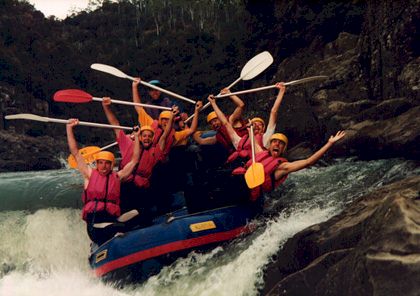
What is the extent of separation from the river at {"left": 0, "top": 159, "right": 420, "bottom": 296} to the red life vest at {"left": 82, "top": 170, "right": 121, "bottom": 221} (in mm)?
701

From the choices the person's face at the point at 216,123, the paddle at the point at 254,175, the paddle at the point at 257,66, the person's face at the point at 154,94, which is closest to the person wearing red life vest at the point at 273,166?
the paddle at the point at 254,175

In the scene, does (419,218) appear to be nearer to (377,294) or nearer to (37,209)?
(377,294)

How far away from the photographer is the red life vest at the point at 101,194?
15.2ft

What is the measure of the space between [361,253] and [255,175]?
1853mm

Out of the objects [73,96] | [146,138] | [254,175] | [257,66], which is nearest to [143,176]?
[146,138]

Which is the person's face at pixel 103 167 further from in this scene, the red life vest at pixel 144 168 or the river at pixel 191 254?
the river at pixel 191 254

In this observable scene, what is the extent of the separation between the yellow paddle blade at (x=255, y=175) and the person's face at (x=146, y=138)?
47.4 inches

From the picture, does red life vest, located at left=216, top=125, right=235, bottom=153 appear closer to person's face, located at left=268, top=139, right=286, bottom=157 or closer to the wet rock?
person's face, located at left=268, top=139, right=286, bottom=157

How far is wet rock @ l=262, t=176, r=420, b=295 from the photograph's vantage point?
2441 millimetres

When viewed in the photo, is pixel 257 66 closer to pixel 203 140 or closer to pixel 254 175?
pixel 203 140

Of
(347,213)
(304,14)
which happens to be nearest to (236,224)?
(347,213)

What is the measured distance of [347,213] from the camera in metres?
3.54

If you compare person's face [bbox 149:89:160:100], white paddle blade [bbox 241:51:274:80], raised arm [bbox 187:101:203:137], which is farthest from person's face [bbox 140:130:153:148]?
white paddle blade [bbox 241:51:274:80]

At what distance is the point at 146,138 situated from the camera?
5070 mm
